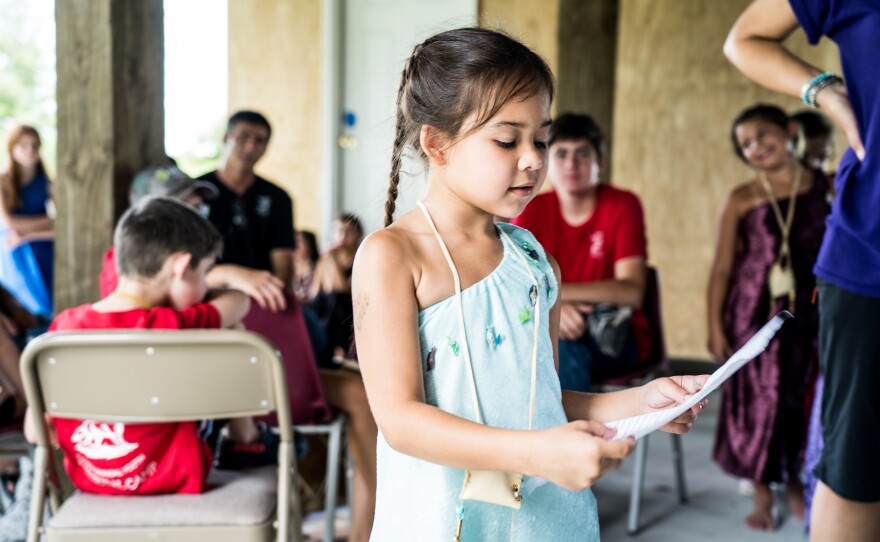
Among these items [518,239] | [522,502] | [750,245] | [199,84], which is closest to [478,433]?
[522,502]

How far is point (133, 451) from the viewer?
6.31 feet

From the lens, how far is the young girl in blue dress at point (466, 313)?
1077 mm

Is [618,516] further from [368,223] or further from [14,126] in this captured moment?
[14,126]

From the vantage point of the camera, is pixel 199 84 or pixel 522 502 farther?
pixel 199 84

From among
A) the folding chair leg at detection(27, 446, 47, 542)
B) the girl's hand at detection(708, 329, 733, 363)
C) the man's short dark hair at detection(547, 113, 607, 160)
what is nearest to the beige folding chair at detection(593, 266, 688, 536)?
the girl's hand at detection(708, 329, 733, 363)

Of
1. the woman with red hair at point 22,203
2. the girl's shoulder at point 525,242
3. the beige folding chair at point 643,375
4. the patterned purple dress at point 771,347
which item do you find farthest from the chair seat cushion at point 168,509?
the woman with red hair at point 22,203

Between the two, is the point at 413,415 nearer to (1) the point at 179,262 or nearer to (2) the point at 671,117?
(1) the point at 179,262

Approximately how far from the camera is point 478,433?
96cm

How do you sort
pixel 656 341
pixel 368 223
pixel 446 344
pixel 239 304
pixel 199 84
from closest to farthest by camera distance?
pixel 446 344
pixel 239 304
pixel 656 341
pixel 368 223
pixel 199 84

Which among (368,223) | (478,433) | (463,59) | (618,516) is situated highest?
(463,59)

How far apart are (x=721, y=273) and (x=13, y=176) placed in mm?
4120

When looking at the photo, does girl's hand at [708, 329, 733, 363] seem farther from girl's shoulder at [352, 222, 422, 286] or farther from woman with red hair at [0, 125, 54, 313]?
woman with red hair at [0, 125, 54, 313]

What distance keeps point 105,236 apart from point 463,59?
2.00 meters

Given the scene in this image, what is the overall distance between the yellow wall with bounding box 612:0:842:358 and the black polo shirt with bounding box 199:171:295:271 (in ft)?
10.6
